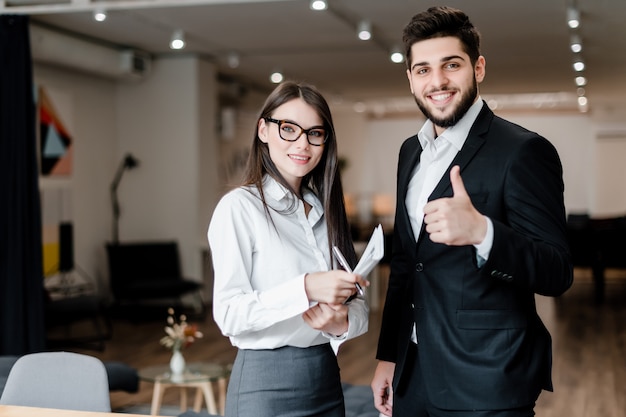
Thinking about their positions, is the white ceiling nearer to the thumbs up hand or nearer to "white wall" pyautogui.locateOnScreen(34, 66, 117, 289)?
"white wall" pyautogui.locateOnScreen(34, 66, 117, 289)

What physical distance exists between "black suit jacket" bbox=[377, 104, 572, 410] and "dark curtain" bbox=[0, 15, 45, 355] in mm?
5723

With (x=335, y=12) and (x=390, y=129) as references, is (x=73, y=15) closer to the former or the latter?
(x=335, y=12)

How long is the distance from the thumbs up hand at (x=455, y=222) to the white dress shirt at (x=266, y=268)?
16.2 inches

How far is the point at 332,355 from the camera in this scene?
2.30m

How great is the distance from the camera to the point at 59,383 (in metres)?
3.13

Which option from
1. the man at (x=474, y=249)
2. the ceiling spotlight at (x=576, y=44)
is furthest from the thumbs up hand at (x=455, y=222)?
the ceiling spotlight at (x=576, y=44)

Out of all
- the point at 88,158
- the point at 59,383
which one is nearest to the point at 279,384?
the point at 59,383

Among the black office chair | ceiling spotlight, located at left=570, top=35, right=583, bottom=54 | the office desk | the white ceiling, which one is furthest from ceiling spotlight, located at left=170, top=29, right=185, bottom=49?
the office desk

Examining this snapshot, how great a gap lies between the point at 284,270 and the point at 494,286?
22.0 inches

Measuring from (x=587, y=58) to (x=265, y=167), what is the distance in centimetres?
925

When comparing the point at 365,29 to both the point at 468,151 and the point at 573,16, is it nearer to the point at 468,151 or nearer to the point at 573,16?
the point at 573,16

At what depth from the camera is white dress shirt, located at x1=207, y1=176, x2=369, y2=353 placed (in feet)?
6.81

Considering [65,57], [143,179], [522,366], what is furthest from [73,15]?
[522,366]

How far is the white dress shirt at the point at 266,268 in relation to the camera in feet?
6.81
